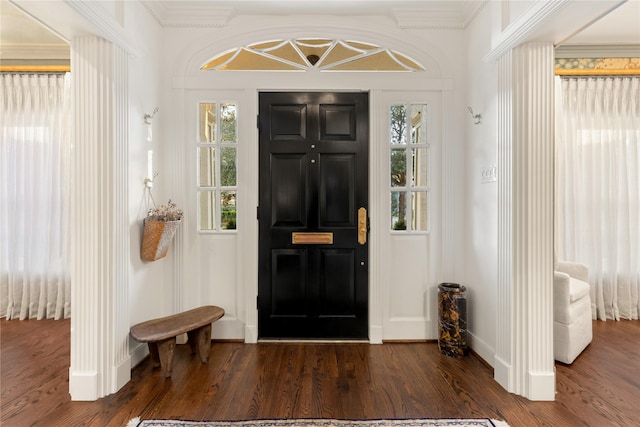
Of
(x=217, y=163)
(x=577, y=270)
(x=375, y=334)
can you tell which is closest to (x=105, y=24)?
(x=217, y=163)

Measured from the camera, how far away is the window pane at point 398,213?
10.6 ft

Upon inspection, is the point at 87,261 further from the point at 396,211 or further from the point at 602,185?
the point at 602,185

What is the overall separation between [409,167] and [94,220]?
252cm

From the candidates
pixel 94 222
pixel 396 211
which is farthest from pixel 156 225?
pixel 396 211

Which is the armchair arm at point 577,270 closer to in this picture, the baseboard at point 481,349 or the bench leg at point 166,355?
the baseboard at point 481,349

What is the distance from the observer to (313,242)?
3.19 m

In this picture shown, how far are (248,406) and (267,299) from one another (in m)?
1.12

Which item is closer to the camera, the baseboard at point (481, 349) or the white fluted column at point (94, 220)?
the white fluted column at point (94, 220)

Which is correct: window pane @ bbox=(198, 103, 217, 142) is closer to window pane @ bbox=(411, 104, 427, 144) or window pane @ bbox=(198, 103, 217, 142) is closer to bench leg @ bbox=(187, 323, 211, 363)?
bench leg @ bbox=(187, 323, 211, 363)

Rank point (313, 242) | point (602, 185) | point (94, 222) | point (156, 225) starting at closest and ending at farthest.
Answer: point (94, 222)
point (156, 225)
point (313, 242)
point (602, 185)

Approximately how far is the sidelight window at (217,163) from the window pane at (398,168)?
144 centimetres

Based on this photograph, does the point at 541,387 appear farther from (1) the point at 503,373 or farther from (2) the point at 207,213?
(2) the point at 207,213

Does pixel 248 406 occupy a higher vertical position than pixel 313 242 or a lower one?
lower

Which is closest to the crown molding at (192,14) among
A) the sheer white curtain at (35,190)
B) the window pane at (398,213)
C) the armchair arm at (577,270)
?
the sheer white curtain at (35,190)
